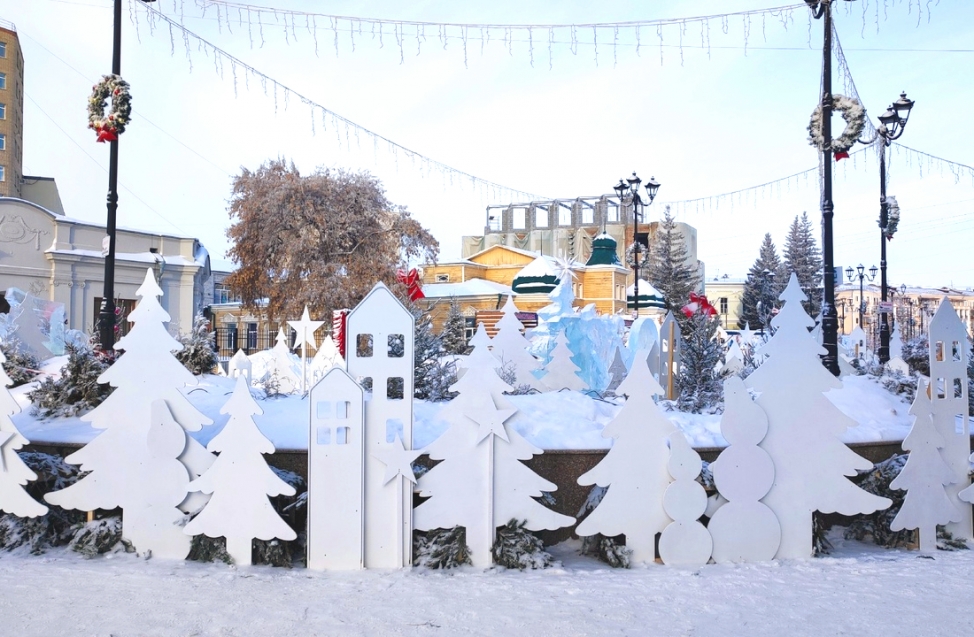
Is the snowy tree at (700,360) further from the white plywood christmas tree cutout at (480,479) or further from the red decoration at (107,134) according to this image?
the red decoration at (107,134)

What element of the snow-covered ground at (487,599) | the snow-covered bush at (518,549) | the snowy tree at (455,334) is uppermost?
the snowy tree at (455,334)

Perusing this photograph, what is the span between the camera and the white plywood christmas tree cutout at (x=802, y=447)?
5.48 m

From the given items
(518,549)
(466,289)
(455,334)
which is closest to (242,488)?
(518,549)

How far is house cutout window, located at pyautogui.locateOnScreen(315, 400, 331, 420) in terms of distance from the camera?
5088mm

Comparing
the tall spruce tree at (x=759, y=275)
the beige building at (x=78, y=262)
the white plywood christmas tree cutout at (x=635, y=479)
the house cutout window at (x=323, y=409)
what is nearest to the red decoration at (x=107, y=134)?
the house cutout window at (x=323, y=409)

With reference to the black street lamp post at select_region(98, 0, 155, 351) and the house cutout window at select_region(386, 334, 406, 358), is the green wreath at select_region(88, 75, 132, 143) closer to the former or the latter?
the black street lamp post at select_region(98, 0, 155, 351)

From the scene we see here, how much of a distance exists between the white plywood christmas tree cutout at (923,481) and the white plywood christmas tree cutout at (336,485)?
4.23m

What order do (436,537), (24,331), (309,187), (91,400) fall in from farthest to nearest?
(309,187) → (24,331) → (91,400) → (436,537)

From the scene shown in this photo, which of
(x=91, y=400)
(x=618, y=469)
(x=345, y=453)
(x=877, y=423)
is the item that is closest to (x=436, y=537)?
(x=345, y=453)

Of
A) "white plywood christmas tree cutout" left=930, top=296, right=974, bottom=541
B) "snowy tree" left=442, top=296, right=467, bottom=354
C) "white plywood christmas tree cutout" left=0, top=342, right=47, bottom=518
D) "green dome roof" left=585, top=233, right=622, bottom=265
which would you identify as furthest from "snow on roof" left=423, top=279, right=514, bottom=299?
"white plywood christmas tree cutout" left=0, top=342, right=47, bottom=518

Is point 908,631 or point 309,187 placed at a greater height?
point 309,187

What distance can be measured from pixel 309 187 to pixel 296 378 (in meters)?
17.2

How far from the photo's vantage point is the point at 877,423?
6.70 meters

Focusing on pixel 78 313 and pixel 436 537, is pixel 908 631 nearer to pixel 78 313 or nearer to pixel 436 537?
pixel 436 537
